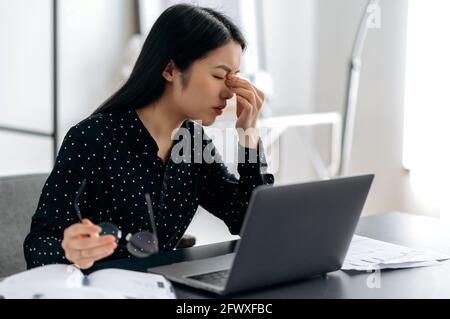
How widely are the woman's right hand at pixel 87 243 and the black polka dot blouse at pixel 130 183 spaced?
0.20 m

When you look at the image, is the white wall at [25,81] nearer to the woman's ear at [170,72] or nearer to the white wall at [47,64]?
the white wall at [47,64]

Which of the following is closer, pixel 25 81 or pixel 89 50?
pixel 25 81

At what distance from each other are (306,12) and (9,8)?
1612mm

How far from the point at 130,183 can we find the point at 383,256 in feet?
1.84

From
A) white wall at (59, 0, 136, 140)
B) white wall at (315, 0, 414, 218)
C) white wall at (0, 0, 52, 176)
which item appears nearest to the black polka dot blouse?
Result: white wall at (0, 0, 52, 176)

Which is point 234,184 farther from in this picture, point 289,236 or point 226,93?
point 289,236

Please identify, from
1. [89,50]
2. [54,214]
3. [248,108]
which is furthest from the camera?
[89,50]

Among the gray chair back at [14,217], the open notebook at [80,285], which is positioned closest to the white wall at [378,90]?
the gray chair back at [14,217]

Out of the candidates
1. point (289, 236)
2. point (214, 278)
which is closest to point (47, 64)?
point (214, 278)

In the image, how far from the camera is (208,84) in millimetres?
1555

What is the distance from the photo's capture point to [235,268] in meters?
1.06

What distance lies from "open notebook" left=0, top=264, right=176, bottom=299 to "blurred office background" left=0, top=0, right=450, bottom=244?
1.62 meters

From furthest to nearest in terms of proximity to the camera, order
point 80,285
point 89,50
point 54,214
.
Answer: point 89,50 < point 54,214 < point 80,285
